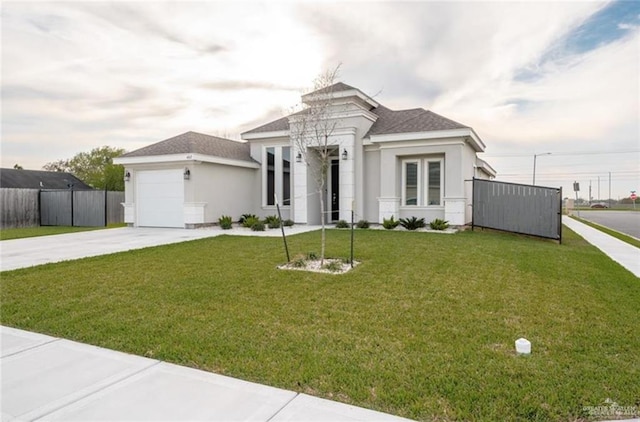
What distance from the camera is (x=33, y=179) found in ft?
106

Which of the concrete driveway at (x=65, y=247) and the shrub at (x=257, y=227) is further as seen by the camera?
the shrub at (x=257, y=227)

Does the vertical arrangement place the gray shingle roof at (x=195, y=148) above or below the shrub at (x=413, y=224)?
above

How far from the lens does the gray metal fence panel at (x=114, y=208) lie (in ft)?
67.1

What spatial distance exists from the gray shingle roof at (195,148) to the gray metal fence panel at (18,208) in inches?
292

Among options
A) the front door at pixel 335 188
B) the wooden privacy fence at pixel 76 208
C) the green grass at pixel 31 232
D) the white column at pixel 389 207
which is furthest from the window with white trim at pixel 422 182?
the wooden privacy fence at pixel 76 208

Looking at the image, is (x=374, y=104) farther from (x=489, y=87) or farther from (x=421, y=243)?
(x=421, y=243)

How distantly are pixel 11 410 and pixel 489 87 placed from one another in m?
17.2

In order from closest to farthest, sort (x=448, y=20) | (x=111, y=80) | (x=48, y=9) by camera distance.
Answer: (x=48, y=9), (x=448, y=20), (x=111, y=80)

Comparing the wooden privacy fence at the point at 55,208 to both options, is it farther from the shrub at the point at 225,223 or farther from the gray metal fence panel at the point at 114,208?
the shrub at the point at 225,223

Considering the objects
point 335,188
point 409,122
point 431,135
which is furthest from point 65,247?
point 409,122

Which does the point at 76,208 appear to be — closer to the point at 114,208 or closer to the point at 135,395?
the point at 114,208

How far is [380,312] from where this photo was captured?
468 centimetres

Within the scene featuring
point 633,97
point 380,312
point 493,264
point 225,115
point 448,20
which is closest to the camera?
point 380,312

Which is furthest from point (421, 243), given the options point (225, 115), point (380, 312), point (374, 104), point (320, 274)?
point (225, 115)
